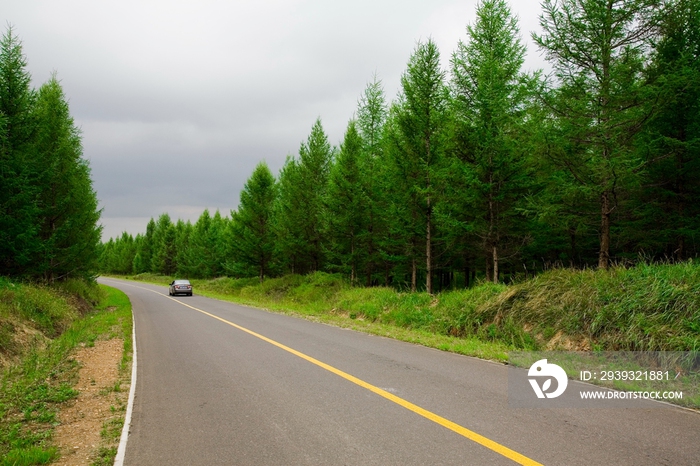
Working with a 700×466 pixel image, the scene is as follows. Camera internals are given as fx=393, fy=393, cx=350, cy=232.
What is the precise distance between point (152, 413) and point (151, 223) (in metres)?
90.2

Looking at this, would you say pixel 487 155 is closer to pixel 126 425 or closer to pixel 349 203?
A: pixel 349 203

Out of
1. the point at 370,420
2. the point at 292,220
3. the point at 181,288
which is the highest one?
A: the point at 292,220

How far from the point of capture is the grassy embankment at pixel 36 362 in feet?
14.6

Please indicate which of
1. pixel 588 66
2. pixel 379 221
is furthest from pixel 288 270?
pixel 588 66

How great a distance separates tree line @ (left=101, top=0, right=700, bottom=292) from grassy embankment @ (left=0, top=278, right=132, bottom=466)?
1226 cm

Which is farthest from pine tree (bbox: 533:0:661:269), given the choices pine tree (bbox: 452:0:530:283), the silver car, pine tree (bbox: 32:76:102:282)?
the silver car

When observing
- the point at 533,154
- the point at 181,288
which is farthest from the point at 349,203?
the point at 181,288

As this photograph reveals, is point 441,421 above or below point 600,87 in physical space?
below

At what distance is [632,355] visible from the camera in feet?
23.6

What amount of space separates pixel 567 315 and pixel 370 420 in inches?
257

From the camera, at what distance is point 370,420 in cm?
463

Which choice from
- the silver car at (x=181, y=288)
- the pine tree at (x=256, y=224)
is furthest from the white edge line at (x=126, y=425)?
the silver car at (x=181, y=288)

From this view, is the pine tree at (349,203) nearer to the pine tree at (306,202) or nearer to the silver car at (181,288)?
the pine tree at (306,202)

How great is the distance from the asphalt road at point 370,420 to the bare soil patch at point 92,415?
266mm
